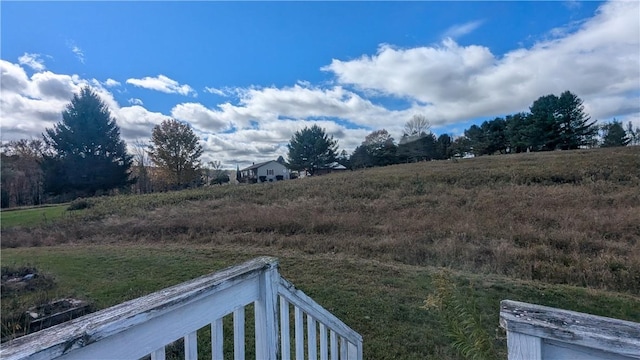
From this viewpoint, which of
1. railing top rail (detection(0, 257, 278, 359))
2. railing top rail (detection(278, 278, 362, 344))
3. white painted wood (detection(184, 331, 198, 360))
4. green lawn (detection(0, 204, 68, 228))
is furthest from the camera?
green lawn (detection(0, 204, 68, 228))

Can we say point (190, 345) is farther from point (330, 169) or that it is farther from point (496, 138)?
point (496, 138)

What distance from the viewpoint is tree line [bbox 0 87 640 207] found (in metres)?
20.8

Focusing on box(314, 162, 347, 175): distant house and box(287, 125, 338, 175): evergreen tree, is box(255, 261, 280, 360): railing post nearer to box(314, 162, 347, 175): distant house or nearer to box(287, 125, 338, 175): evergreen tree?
box(287, 125, 338, 175): evergreen tree

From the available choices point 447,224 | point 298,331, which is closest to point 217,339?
point 298,331

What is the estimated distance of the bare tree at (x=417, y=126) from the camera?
3444 cm

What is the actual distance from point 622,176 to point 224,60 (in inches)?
552

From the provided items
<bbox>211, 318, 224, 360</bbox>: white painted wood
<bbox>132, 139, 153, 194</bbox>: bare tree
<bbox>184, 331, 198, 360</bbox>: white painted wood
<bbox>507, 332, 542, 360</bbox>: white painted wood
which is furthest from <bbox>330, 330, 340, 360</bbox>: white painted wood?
<bbox>132, 139, 153, 194</bbox>: bare tree

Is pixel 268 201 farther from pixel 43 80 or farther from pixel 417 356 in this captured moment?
pixel 417 356

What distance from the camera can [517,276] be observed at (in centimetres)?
467

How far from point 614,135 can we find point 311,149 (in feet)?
89.0

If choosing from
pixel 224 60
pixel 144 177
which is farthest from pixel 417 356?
pixel 144 177

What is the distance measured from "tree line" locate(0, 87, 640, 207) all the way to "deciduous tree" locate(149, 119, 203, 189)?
0.08 m

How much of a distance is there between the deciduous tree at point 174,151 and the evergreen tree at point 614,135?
36.8 meters

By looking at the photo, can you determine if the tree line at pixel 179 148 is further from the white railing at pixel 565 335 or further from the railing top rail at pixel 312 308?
the white railing at pixel 565 335
